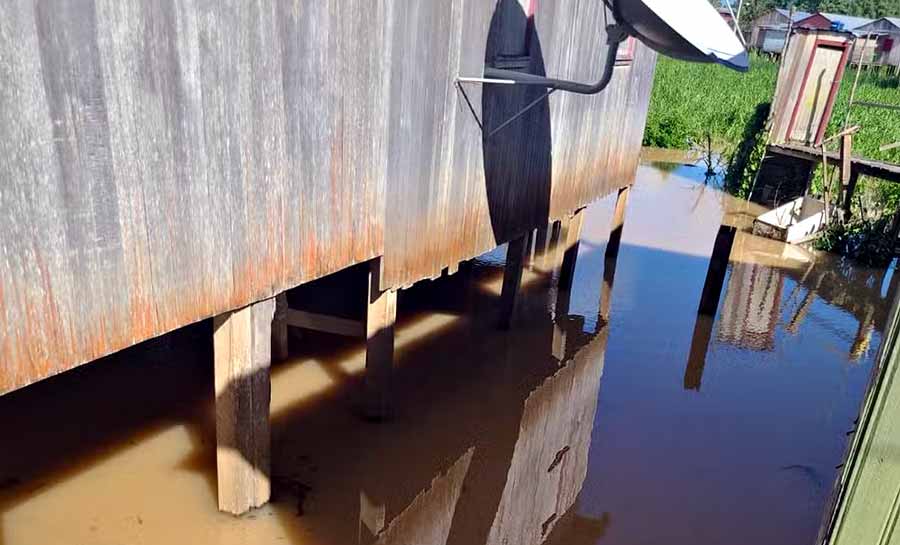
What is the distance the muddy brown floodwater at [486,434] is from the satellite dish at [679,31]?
12.8 ft

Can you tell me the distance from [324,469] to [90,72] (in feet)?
13.7

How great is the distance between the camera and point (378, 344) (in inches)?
274

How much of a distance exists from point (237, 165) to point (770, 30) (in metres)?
60.7

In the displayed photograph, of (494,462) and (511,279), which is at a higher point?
(511,279)

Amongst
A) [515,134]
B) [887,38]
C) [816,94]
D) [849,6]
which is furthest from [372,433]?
[849,6]

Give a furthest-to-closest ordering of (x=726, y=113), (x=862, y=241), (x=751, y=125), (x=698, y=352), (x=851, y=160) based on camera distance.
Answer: (x=726, y=113)
(x=751, y=125)
(x=851, y=160)
(x=862, y=241)
(x=698, y=352)

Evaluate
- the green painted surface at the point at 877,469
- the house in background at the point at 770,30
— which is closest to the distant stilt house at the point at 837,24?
the house in background at the point at 770,30

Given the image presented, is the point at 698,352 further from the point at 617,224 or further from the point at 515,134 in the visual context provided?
the point at 515,134

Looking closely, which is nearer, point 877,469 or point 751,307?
point 877,469

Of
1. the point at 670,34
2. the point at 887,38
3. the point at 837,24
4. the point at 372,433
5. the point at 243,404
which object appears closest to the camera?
the point at 243,404

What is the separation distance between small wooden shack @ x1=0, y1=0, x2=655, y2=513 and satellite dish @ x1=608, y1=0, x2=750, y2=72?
4.42 feet

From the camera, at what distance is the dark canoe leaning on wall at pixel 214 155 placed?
3502 mm

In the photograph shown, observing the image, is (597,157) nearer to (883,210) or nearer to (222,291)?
(222,291)

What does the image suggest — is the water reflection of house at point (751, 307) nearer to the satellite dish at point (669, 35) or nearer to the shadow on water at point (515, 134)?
the shadow on water at point (515, 134)
